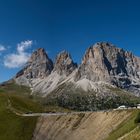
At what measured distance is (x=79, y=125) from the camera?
128750mm

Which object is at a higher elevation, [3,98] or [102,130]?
[3,98]

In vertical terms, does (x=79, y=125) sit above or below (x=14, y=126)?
below

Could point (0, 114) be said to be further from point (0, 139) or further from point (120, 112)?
point (120, 112)

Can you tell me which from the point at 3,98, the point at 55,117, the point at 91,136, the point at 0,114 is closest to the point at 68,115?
the point at 55,117

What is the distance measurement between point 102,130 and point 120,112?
35.9 ft

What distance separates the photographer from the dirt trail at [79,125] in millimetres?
114125

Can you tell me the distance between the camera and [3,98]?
643 ft

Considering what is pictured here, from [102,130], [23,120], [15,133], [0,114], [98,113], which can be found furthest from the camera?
[0,114]

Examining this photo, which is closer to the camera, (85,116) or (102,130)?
(102,130)

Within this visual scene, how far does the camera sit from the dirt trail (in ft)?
374

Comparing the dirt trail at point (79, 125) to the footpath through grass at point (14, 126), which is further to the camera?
the footpath through grass at point (14, 126)

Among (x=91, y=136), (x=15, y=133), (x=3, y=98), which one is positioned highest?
(x=3, y=98)

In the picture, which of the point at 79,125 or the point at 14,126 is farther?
the point at 14,126

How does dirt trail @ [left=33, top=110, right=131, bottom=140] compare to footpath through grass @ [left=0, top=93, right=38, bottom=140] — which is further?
footpath through grass @ [left=0, top=93, right=38, bottom=140]
